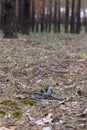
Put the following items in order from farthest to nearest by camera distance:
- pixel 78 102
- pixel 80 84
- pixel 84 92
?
pixel 80 84, pixel 84 92, pixel 78 102

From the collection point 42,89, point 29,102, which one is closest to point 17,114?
point 29,102

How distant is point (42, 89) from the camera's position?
465 centimetres

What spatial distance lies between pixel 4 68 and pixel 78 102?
7.19 ft

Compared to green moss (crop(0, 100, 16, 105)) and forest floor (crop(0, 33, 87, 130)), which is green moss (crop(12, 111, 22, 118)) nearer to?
forest floor (crop(0, 33, 87, 130))

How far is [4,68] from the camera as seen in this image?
5.99 meters

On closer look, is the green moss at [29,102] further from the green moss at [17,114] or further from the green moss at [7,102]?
the green moss at [17,114]

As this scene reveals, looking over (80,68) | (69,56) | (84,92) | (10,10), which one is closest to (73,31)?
(10,10)

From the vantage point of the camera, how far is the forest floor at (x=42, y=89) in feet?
11.9

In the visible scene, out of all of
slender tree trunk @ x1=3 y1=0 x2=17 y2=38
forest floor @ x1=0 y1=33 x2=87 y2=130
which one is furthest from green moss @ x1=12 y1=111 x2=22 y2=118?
slender tree trunk @ x1=3 y1=0 x2=17 y2=38

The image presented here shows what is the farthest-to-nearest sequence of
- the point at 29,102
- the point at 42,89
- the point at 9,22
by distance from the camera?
the point at 9,22
the point at 42,89
the point at 29,102

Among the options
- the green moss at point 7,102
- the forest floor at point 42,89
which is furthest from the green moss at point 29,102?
the green moss at point 7,102

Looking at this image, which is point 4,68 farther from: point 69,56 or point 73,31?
point 73,31

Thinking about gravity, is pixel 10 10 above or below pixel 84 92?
above

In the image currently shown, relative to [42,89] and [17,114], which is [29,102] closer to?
[17,114]
